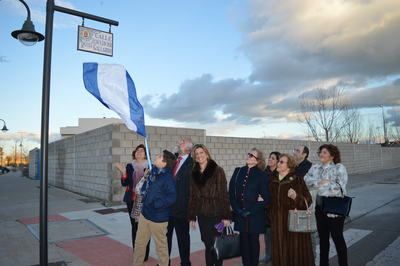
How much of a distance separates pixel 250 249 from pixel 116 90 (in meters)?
3.01

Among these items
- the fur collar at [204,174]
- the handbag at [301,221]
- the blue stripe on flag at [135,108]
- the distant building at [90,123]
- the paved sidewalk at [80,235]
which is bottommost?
the paved sidewalk at [80,235]

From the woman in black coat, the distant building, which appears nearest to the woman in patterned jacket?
the woman in black coat

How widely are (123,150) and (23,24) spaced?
23.1ft

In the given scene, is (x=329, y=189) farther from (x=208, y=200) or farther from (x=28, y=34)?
(x=28, y=34)

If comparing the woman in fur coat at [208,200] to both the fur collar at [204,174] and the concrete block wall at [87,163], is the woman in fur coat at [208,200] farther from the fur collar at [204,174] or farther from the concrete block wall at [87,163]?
the concrete block wall at [87,163]

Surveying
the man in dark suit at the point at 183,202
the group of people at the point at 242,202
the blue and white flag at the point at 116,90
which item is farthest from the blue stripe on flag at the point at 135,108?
the man in dark suit at the point at 183,202

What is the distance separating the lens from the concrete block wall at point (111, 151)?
11.9 metres

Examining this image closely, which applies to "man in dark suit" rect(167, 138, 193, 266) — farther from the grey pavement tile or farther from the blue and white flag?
the grey pavement tile

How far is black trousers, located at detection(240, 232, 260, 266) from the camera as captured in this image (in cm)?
463

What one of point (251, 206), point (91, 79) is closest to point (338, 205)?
point (251, 206)

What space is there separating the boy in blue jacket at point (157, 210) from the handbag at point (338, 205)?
217 centimetres

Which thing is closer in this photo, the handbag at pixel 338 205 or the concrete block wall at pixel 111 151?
the handbag at pixel 338 205

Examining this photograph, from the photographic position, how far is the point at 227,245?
4.65 meters

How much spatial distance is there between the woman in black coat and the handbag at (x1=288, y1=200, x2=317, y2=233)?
1.25ft
